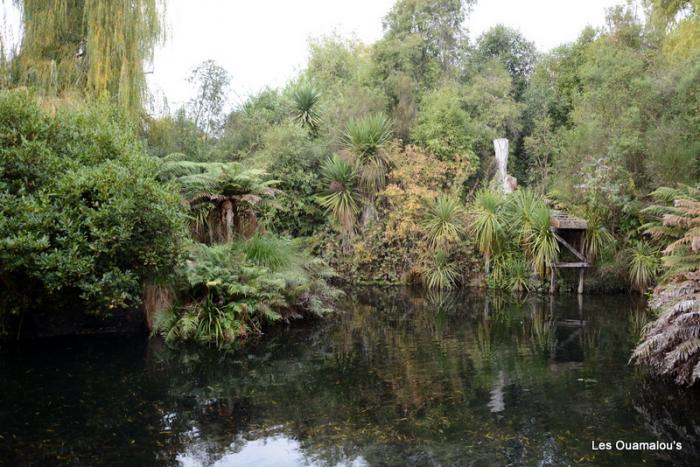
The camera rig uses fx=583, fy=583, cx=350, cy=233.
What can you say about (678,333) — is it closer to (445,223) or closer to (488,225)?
(488,225)

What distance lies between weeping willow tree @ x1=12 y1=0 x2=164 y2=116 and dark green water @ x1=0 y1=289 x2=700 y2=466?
5.68 m

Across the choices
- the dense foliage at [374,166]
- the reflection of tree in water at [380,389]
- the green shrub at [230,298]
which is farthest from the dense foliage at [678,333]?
the green shrub at [230,298]

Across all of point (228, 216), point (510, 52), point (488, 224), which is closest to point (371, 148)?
point (488, 224)

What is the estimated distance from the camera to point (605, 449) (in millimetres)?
4980

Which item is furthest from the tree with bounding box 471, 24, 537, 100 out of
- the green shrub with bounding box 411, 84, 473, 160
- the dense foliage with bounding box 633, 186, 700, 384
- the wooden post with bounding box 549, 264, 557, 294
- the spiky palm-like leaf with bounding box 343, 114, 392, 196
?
the dense foliage with bounding box 633, 186, 700, 384

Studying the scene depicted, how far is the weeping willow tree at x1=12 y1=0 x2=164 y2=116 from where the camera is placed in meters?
12.0

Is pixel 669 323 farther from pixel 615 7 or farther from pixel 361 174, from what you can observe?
pixel 615 7

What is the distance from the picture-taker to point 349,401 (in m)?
6.38

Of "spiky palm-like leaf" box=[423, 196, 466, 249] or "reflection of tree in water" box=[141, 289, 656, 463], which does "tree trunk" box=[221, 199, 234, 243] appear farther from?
"spiky palm-like leaf" box=[423, 196, 466, 249]

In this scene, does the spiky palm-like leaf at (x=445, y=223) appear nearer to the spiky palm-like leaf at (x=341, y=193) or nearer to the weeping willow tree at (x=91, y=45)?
the spiky palm-like leaf at (x=341, y=193)

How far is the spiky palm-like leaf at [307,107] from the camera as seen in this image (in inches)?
749

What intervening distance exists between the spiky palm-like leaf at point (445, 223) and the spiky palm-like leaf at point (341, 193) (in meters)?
2.29

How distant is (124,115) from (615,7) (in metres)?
15.5

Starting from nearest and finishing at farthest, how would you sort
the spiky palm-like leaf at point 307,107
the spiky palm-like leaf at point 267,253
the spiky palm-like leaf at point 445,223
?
the spiky palm-like leaf at point 267,253 < the spiky palm-like leaf at point 445,223 < the spiky palm-like leaf at point 307,107
